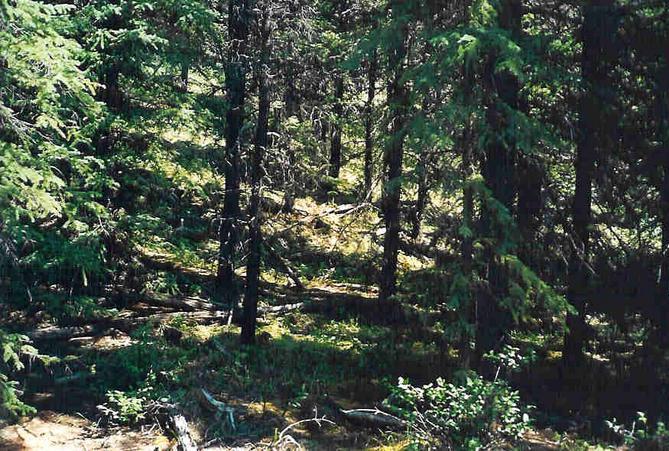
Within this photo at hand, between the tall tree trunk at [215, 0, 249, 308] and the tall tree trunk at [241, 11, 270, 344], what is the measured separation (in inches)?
17.4

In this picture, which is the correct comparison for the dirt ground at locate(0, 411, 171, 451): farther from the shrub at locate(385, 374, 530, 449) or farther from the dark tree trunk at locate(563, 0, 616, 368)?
the dark tree trunk at locate(563, 0, 616, 368)

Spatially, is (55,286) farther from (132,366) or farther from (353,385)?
(353,385)


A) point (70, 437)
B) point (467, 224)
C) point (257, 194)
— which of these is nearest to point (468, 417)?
point (467, 224)

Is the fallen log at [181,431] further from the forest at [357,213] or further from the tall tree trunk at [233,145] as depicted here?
the tall tree trunk at [233,145]

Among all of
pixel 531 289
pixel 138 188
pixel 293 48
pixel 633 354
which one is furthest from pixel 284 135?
pixel 633 354

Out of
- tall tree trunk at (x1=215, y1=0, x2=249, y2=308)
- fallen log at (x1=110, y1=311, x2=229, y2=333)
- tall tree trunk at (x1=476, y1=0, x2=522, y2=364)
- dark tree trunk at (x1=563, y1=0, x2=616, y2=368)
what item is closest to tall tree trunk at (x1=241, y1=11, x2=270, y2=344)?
tall tree trunk at (x1=215, y1=0, x2=249, y2=308)

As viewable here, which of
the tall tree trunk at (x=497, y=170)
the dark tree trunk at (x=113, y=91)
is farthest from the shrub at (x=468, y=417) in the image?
the dark tree trunk at (x=113, y=91)

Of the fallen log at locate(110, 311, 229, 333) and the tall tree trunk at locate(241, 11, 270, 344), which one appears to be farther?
the fallen log at locate(110, 311, 229, 333)

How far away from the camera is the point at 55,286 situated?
18.5 metres

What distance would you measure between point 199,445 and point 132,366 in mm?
3514

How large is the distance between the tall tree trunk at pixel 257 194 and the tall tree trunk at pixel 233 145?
0.44 metres

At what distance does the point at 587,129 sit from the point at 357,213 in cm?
696

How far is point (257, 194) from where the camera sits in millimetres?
16547

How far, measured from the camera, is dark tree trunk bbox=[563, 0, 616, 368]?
14.5m
